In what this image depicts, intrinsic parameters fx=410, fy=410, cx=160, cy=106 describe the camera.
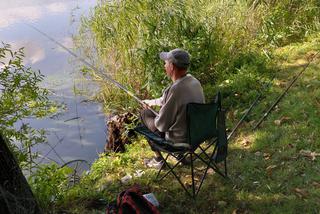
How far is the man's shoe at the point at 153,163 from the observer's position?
13.4ft

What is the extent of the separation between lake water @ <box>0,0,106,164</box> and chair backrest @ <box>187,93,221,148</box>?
2345 mm

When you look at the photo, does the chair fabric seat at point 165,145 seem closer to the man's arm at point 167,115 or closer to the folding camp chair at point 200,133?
the folding camp chair at point 200,133

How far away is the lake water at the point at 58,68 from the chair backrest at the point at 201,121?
2345 millimetres

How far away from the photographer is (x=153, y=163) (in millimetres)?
4207

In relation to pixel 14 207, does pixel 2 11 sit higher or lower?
higher

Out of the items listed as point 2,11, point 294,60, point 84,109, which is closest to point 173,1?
point 294,60

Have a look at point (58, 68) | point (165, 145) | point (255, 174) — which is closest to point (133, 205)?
point (165, 145)

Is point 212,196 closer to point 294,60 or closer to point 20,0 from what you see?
point 294,60

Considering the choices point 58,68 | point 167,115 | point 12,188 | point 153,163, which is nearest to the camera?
point 12,188

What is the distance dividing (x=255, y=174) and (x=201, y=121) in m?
0.84

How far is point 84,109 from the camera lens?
691 centimetres

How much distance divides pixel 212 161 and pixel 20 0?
9.66 m

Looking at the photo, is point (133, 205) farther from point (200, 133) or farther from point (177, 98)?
point (177, 98)

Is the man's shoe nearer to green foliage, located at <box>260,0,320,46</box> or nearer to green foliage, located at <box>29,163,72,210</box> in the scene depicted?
green foliage, located at <box>29,163,72,210</box>
